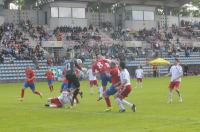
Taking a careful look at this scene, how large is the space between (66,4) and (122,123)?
176 ft

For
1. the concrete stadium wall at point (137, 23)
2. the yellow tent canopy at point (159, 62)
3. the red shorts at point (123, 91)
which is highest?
the concrete stadium wall at point (137, 23)

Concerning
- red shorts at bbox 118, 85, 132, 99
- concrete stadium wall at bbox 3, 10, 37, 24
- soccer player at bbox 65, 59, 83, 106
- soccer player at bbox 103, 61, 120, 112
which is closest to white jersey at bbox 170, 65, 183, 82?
soccer player at bbox 65, 59, 83, 106

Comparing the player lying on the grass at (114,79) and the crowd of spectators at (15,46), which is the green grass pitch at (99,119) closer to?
the player lying on the grass at (114,79)

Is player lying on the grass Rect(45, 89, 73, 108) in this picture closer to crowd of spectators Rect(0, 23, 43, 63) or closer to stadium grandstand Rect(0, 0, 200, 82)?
stadium grandstand Rect(0, 0, 200, 82)

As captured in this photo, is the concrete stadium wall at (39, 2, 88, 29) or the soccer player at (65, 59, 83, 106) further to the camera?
the concrete stadium wall at (39, 2, 88, 29)

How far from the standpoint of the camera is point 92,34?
6850 centimetres

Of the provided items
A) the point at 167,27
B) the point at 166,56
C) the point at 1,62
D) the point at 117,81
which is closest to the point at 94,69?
the point at 117,81

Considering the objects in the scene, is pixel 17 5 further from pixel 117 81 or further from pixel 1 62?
pixel 117 81

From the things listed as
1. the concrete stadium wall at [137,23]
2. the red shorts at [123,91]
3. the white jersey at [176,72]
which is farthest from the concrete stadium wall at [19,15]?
the red shorts at [123,91]

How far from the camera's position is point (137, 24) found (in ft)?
253

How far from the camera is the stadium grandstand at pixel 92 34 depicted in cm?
5725

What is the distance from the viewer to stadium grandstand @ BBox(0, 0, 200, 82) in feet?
188

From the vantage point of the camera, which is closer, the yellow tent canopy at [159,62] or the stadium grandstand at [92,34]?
the stadium grandstand at [92,34]

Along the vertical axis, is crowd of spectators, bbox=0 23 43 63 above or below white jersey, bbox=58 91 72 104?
above
